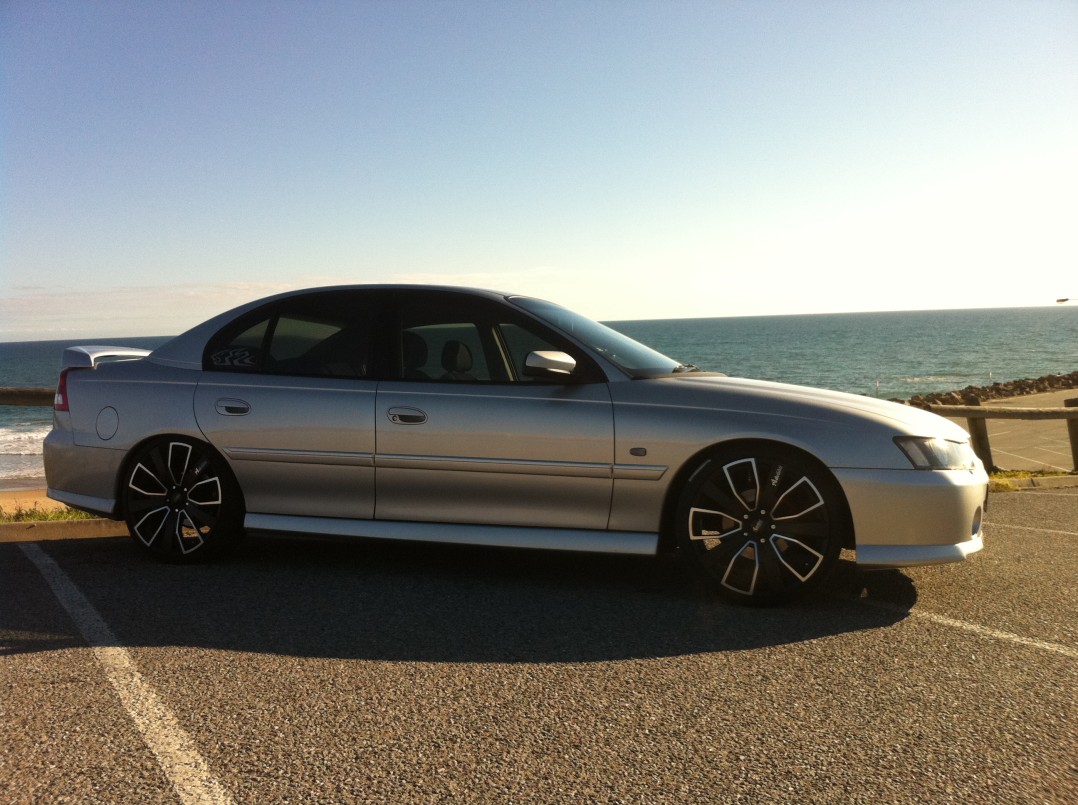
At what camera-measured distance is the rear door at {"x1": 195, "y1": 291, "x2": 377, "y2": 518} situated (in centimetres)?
517

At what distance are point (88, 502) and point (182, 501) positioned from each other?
0.66m

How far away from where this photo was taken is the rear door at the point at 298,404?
5.17 metres

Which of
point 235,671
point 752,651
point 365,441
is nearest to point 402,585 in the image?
point 365,441

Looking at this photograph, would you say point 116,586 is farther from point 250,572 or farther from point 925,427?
point 925,427

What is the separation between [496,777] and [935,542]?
8.71 feet

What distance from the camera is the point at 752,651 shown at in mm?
3895

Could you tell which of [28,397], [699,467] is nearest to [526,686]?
[699,467]

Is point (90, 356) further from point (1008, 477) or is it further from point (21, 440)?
point (21, 440)

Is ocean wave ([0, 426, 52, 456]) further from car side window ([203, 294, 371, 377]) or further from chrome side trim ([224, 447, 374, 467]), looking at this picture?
chrome side trim ([224, 447, 374, 467])

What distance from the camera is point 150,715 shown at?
3.21 metres

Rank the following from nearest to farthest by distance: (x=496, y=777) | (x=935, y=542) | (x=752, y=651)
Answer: (x=496, y=777), (x=752, y=651), (x=935, y=542)

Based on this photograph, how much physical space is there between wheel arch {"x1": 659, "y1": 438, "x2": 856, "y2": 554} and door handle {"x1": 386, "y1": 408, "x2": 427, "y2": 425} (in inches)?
53.2

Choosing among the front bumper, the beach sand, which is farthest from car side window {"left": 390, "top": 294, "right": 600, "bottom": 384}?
the beach sand

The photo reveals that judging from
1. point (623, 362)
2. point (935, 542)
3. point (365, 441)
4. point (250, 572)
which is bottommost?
point (250, 572)
